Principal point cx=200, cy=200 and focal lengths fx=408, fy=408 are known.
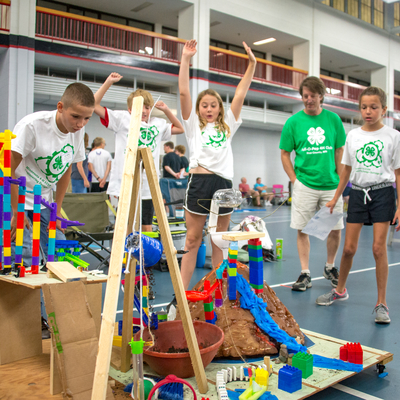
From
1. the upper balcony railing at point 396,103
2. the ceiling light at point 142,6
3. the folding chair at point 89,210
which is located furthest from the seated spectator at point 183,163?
the upper balcony railing at point 396,103

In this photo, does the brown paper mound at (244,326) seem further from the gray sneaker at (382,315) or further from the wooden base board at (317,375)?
the gray sneaker at (382,315)

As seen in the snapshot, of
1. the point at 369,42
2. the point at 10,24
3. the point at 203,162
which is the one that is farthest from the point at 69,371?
the point at 369,42

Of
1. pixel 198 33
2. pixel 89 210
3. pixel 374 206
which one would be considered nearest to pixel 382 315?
pixel 374 206

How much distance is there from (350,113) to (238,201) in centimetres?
1839

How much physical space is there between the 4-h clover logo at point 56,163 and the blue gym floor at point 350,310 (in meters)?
1.10

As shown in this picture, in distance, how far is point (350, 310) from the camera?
3.05 metres

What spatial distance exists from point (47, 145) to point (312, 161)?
2.24m

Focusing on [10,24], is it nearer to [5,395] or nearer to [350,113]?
[5,395]

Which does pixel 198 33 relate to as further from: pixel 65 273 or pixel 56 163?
pixel 65 273

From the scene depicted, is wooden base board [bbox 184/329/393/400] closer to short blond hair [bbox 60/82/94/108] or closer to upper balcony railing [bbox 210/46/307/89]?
short blond hair [bbox 60/82/94/108]

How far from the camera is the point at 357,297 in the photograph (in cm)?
343

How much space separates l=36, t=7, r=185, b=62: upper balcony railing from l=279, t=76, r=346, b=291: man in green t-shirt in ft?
32.3

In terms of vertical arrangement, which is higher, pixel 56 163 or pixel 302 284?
pixel 56 163

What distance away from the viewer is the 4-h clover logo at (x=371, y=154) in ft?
9.27
